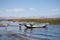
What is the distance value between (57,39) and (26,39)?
2509 mm

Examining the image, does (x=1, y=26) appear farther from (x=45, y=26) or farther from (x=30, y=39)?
(x=30, y=39)

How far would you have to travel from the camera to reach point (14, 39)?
42.3 feet

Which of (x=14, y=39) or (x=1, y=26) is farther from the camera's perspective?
(x=1, y=26)

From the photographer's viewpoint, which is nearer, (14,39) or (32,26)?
(14,39)

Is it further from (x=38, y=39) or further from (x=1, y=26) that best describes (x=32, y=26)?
(x=38, y=39)

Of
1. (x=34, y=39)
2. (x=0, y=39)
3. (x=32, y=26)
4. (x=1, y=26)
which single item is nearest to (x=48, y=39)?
(x=34, y=39)

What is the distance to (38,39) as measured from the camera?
13.1 meters

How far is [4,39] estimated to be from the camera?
507 inches

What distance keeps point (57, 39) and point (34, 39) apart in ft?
6.15

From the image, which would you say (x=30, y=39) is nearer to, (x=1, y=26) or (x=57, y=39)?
(x=57, y=39)

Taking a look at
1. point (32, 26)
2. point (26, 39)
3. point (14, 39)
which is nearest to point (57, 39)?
point (26, 39)

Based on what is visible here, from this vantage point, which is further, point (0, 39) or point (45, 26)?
point (45, 26)

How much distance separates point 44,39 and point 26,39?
1.45 meters

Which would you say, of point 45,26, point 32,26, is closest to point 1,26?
point 32,26
